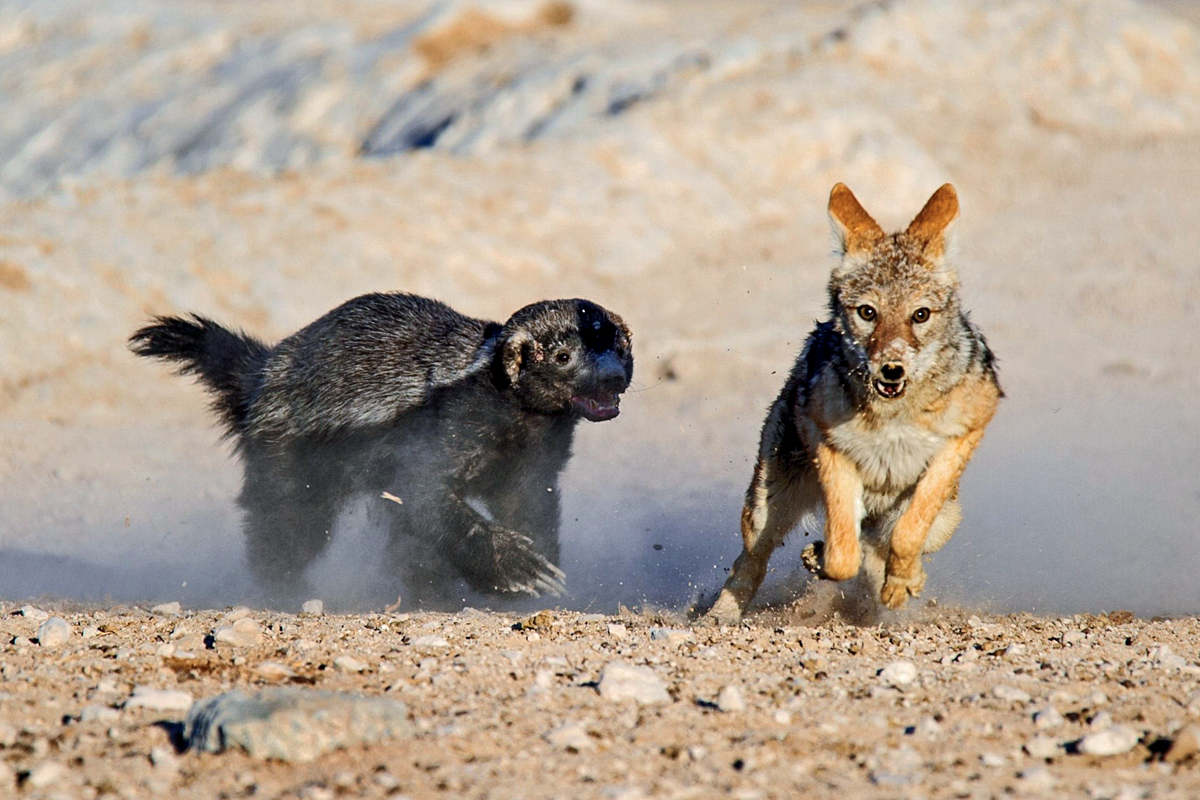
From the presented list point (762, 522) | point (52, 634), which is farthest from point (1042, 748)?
point (52, 634)

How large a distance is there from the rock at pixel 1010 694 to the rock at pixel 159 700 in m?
2.74

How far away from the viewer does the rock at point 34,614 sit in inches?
236

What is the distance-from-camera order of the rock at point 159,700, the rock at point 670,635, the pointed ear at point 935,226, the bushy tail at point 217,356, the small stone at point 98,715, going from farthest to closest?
the bushy tail at point 217,356
the pointed ear at point 935,226
the rock at point 670,635
the rock at point 159,700
the small stone at point 98,715

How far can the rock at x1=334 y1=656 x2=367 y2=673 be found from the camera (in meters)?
4.85

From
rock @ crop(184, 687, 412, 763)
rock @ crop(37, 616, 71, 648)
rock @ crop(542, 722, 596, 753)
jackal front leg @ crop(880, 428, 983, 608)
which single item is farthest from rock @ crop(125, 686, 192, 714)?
jackal front leg @ crop(880, 428, 983, 608)

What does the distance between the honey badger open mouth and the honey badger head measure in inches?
92.6

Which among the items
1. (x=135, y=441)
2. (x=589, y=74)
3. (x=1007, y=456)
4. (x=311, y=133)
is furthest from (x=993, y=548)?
(x=311, y=133)

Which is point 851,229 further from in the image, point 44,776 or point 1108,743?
point 44,776

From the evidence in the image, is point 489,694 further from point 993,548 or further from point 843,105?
Result: point 843,105

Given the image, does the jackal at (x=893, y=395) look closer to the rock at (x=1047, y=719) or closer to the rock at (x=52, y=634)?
the rock at (x=1047, y=719)

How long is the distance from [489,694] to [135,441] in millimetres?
7904

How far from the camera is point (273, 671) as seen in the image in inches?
190

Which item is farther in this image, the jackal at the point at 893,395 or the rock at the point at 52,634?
the jackal at the point at 893,395

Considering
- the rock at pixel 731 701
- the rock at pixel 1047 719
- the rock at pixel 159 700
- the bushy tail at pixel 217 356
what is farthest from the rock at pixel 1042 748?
the bushy tail at pixel 217 356
